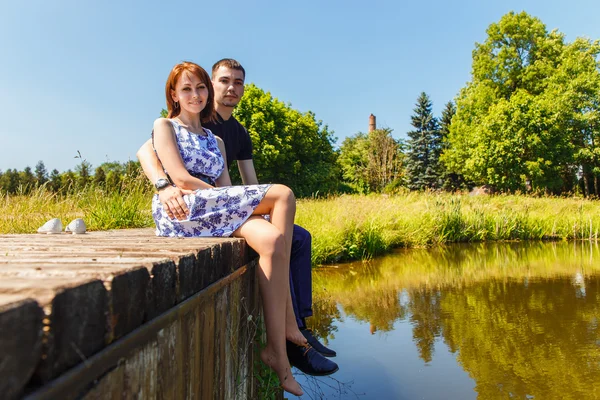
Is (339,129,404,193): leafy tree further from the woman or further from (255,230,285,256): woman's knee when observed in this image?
(255,230,285,256): woman's knee

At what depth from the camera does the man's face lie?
3117 mm

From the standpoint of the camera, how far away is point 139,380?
2.66ft

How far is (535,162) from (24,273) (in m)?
24.7

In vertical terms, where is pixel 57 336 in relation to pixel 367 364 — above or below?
above

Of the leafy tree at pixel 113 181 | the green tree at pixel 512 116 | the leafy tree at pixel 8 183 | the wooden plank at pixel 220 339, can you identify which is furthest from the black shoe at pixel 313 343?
the green tree at pixel 512 116

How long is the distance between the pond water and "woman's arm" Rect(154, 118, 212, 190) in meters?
1.38

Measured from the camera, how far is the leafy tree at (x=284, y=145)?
91.4ft

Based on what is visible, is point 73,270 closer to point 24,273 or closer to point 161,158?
point 24,273

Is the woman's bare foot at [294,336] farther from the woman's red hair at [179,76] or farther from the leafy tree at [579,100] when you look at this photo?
the leafy tree at [579,100]

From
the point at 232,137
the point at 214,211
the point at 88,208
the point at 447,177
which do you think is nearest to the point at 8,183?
the point at 88,208

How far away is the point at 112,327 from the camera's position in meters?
0.69

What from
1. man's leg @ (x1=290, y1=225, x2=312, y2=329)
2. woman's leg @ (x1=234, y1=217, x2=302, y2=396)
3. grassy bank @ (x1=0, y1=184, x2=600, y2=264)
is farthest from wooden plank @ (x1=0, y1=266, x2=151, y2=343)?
grassy bank @ (x1=0, y1=184, x2=600, y2=264)

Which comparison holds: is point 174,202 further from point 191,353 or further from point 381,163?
point 381,163

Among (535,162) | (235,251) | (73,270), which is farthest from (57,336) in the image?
(535,162)
